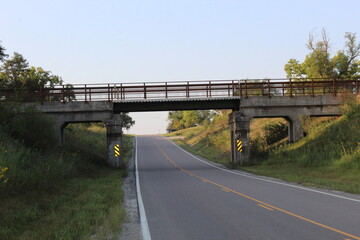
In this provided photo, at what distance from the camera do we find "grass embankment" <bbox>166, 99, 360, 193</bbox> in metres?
17.9

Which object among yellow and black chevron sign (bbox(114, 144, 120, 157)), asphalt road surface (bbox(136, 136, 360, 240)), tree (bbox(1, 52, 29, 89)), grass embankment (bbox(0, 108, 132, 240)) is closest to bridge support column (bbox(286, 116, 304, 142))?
yellow and black chevron sign (bbox(114, 144, 120, 157))

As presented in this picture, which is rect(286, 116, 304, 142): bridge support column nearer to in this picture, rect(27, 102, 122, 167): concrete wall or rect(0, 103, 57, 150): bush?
rect(27, 102, 122, 167): concrete wall

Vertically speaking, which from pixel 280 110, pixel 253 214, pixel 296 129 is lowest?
pixel 253 214

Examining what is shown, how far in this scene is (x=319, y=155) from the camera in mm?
23891

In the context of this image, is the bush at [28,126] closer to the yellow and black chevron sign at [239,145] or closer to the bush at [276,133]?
the yellow and black chevron sign at [239,145]

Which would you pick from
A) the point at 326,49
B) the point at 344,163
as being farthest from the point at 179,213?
the point at 326,49

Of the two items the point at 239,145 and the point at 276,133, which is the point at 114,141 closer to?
the point at 239,145

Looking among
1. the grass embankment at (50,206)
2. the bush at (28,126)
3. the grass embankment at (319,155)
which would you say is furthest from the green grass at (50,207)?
the grass embankment at (319,155)

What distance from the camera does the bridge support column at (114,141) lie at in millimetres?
30266

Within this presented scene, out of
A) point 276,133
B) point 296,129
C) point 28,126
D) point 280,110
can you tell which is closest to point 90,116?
point 28,126

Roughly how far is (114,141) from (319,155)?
1632cm

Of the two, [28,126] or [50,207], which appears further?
[28,126]

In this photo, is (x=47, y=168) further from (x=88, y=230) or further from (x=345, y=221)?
(x=345, y=221)

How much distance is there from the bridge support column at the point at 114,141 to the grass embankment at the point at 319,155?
10.6 metres
